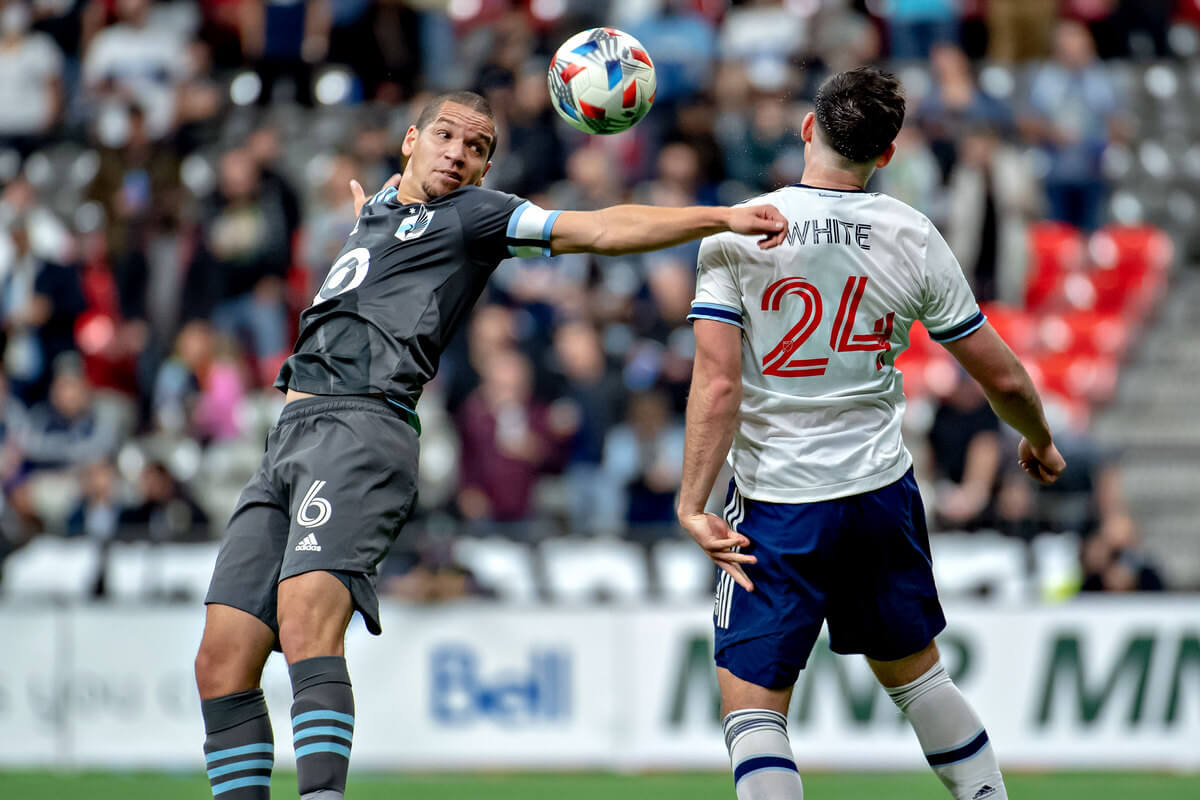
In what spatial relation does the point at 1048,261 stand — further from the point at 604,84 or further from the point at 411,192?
the point at 411,192

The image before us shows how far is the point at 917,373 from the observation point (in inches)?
470

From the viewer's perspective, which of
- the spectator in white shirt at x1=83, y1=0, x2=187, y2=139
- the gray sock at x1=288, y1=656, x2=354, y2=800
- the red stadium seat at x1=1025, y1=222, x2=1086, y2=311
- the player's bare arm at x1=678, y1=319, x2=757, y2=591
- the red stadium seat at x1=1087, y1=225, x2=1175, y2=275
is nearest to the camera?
the gray sock at x1=288, y1=656, x2=354, y2=800

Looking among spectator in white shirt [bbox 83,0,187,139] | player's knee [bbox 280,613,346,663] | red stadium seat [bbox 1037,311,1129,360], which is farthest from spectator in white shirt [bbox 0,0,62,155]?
player's knee [bbox 280,613,346,663]

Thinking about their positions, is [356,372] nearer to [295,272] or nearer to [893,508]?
[893,508]

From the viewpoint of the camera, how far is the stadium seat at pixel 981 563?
1026 centimetres

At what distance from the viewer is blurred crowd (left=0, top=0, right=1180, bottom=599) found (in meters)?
11.0

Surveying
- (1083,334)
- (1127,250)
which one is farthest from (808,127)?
(1127,250)

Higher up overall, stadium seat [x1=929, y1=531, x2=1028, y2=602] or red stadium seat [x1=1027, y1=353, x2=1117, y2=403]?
red stadium seat [x1=1027, y1=353, x2=1117, y2=403]

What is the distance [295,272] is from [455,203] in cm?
815

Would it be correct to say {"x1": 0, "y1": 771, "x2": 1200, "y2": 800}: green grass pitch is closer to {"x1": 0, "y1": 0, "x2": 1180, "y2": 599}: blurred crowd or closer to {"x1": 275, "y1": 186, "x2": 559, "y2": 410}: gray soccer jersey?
{"x1": 0, "y1": 0, "x2": 1180, "y2": 599}: blurred crowd

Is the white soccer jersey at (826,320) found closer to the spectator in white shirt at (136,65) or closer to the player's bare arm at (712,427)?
the player's bare arm at (712,427)

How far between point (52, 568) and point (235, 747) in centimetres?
642

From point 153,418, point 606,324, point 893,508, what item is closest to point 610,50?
point 893,508

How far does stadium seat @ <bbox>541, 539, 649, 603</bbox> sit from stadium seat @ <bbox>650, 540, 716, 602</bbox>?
0.10m
